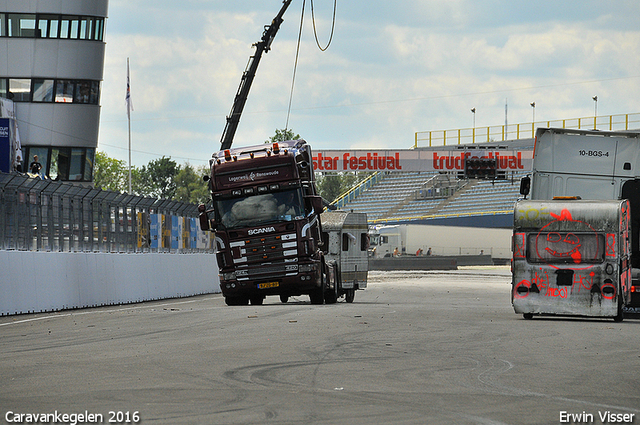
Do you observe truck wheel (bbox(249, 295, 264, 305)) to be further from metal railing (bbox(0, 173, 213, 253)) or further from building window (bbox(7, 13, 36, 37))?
building window (bbox(7, 13, 36, 37))

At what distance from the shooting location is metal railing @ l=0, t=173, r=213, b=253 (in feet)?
71.4

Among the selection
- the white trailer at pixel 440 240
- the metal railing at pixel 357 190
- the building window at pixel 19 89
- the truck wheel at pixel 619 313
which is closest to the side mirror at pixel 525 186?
the truck wheel at pixel 619 313

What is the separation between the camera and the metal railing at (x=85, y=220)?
2175cm

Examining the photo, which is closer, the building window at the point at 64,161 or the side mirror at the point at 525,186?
the side mirror at the point at 525,186

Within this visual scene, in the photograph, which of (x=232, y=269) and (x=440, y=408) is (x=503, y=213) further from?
(x=440, y=408)

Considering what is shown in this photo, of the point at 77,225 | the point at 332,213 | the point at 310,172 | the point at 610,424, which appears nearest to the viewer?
the point at 610,424

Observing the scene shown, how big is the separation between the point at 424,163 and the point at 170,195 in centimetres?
9814

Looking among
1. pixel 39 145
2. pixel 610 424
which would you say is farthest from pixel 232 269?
pixel 39 145

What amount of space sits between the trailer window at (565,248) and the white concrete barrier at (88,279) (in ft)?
35.2

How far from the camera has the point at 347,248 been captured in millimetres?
29094

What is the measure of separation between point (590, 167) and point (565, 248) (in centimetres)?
273

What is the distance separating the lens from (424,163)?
6253 cm

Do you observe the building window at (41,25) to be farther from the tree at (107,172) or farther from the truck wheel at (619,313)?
the tree at (107,172)

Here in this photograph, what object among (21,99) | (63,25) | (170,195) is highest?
(63,25)
